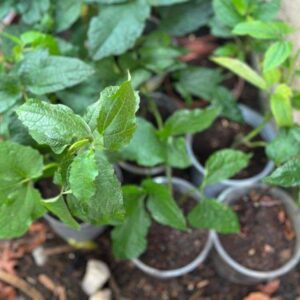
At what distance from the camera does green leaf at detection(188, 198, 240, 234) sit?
0.98 meters

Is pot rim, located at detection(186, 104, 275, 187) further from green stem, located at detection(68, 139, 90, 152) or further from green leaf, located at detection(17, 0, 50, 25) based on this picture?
green stem, located at detection(68, 139, 90, 152)

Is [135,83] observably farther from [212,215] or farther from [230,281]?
[230,281]

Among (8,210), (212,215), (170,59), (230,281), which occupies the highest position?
(8,210)

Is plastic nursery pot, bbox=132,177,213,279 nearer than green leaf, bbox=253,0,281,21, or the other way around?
green leaf, bbox=253,0,281,21

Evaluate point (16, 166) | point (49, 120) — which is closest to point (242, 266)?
point (16, 166)

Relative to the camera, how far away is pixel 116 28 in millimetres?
1021

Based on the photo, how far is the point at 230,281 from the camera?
4.29 ft

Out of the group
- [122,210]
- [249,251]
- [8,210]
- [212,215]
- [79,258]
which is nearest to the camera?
[122,210]

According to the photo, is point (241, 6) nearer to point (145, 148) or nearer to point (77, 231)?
point (145, 148)

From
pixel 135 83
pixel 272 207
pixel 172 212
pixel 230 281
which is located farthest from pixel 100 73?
pixel 230 281

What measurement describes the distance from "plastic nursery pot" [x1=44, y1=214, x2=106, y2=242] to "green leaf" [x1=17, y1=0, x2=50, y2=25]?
466 mm

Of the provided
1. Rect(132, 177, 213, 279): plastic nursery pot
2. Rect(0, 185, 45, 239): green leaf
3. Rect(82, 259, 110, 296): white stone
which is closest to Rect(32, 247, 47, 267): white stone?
Rect(82, 259, 110, 296): white stone

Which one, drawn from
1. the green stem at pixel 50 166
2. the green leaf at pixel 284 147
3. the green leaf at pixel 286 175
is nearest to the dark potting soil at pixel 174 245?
the green leaf at pixel 284 147

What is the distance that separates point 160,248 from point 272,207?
1.05 ft
